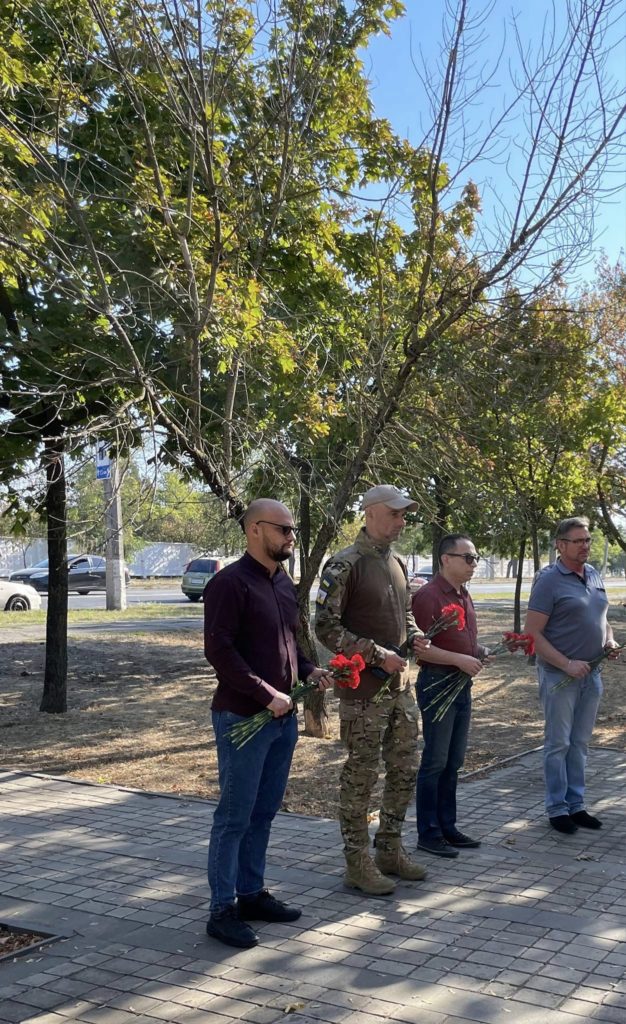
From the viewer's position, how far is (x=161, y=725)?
35.0 feet

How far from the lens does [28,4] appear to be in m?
8.11

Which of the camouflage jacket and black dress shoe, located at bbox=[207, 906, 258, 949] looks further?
the camouflage jacket

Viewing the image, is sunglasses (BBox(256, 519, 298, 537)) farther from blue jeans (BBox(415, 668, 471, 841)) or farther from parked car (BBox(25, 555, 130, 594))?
parked car (BBox(25, 555, 130, 594))

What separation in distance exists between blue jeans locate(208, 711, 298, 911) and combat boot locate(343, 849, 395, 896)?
0.58m

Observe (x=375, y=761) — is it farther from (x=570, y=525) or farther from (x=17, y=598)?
(x=17, y=598)

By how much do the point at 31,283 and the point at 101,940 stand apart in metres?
6.54

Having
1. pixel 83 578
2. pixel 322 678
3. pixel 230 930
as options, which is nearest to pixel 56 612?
pixel 322 678

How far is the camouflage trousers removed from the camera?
205 inches

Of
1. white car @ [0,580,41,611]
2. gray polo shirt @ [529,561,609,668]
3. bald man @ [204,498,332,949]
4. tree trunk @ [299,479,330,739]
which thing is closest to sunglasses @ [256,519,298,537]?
bald man @ [204,498,332,949]

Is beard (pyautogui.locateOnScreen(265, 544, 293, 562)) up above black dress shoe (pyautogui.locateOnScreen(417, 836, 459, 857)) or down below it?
above

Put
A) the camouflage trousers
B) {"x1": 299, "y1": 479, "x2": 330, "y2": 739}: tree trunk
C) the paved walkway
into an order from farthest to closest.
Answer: {"x1": 299, "y1": 479, "x2": 330, "y2": 739}: tree trunk
the camouflage trousers
the paved walkway

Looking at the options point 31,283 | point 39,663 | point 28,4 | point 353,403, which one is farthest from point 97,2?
point 39,663

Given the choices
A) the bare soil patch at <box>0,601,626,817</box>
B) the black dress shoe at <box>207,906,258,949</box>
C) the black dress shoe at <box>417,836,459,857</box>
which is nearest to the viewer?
the black dress shoe at <box>207,906,258,949</box>

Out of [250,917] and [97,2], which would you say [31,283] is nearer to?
[97,2]
